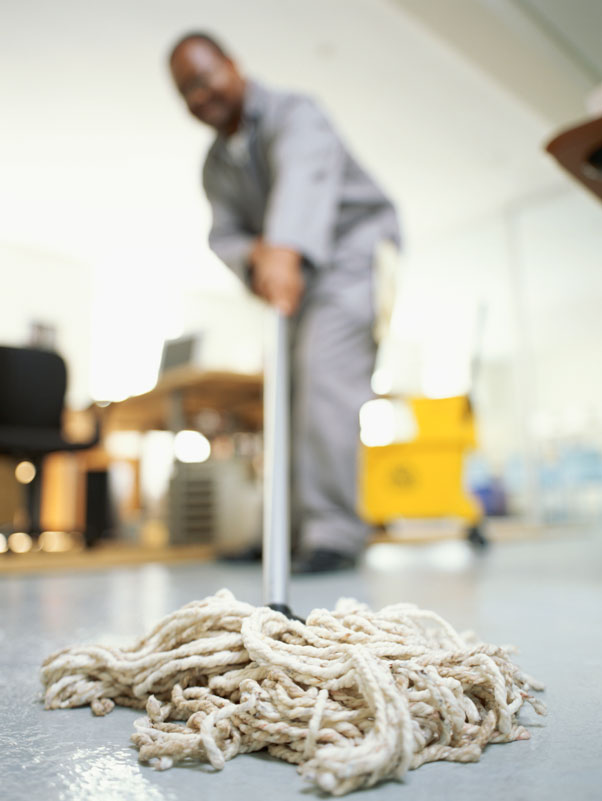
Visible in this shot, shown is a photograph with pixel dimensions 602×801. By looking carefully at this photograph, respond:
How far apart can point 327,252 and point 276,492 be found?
100cm

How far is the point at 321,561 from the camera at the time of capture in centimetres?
157

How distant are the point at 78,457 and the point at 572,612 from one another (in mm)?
4168

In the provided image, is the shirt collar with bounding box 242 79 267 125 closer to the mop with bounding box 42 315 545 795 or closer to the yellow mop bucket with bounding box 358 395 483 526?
the yellow mop bucket with bounding box 358 395 483 526

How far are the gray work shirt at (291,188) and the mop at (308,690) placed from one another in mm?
1064

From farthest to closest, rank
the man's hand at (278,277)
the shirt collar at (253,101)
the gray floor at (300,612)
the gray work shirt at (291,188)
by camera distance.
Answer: the shirt collar at (253,101)
the gray work shirt at (291,188)
the man's hand at (278,277)
the gray floor at (300,612)

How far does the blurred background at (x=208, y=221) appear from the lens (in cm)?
317

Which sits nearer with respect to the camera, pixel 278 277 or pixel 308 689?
pixel 308 689

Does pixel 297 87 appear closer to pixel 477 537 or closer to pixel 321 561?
pixel 477 537

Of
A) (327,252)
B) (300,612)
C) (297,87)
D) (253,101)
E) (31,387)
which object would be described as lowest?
(300,612)

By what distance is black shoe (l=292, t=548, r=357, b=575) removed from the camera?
1.54 m

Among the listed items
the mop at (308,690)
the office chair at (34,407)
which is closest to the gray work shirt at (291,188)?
the mop at (308,690)

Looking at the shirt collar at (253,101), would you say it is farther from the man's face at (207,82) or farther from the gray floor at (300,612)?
the gray floor at (300,612)

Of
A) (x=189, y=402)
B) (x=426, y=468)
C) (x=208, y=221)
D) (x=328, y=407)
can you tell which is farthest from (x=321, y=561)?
(x=208, y=221)

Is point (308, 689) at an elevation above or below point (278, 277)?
below
